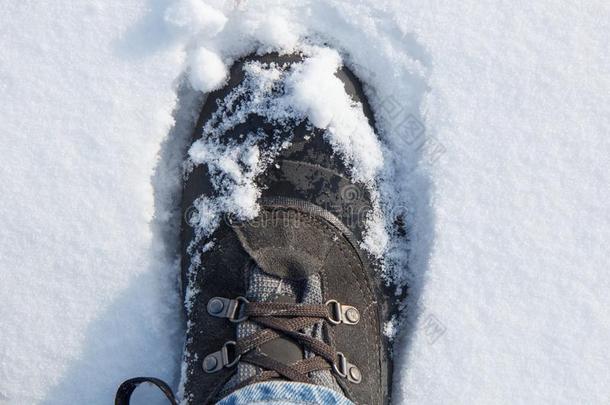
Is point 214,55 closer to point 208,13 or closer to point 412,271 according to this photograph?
point 208,13

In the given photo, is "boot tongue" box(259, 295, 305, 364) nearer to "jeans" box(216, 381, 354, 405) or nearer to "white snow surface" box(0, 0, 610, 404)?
"jeans" box(216, 381, 354, 405)

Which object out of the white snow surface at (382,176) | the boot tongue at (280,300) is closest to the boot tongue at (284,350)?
the boot tongue at (280,300)

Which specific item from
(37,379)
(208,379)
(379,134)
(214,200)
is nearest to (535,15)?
(379,134)

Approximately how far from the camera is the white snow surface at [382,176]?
1292 mm

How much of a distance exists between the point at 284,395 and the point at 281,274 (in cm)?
25

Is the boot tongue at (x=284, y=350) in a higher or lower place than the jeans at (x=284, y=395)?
lower

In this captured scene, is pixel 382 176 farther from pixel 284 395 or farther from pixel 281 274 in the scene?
pixel 284 395

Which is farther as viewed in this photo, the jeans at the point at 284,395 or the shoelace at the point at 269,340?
the shoelace at the point at 269,340

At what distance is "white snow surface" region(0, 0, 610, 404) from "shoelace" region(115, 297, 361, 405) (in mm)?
126

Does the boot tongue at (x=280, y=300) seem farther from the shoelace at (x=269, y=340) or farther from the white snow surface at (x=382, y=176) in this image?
the white snow surface at (x=382, y=176)

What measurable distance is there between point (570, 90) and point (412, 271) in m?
0.53

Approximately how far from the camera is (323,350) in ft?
3.95

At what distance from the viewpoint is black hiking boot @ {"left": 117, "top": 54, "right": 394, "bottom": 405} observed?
1.20 m

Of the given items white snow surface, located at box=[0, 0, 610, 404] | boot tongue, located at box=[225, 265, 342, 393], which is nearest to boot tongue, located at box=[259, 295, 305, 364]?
boot tongue, located at box=[225, 265, 342, 393]
